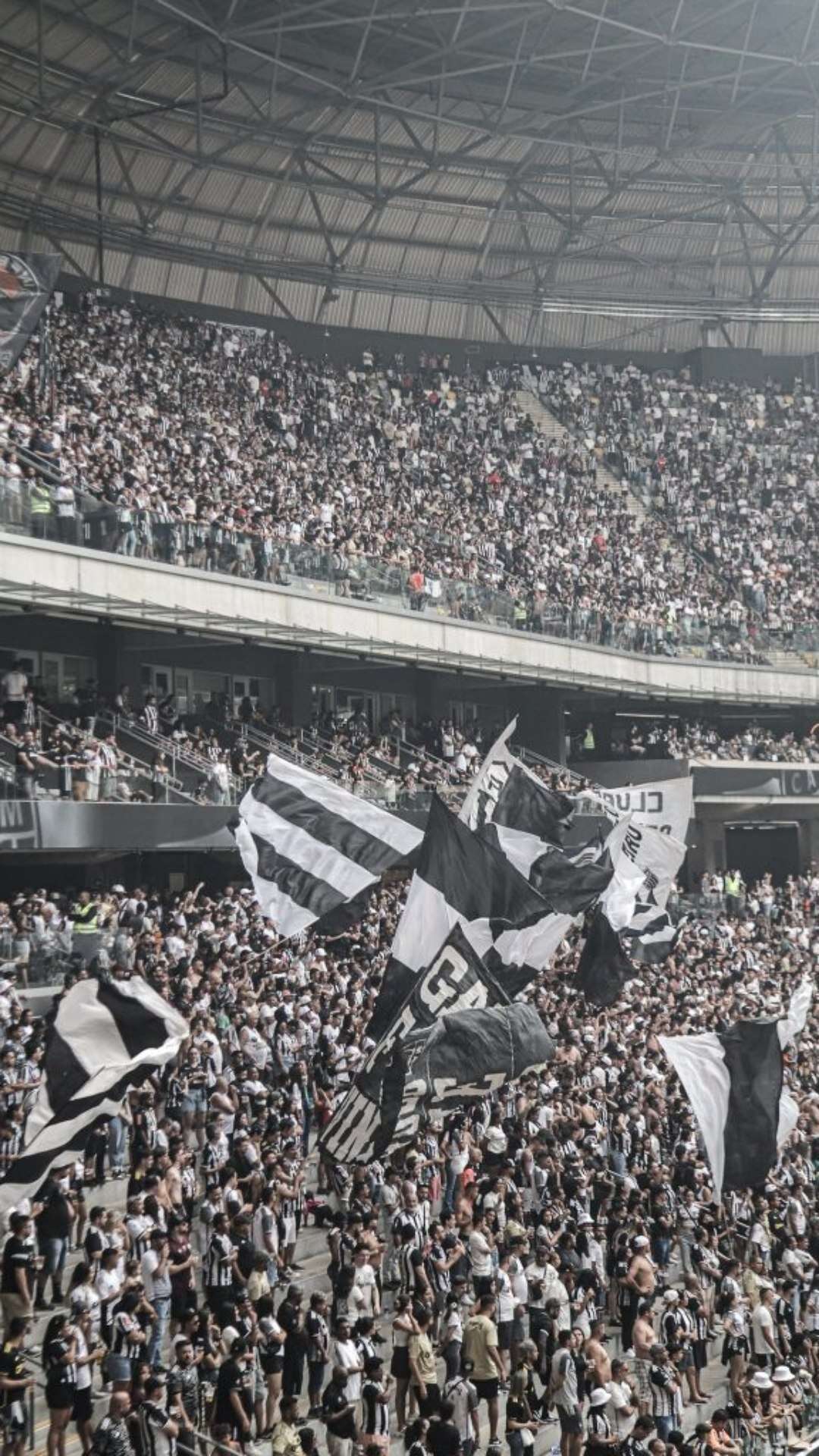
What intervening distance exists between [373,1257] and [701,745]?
1367 inches

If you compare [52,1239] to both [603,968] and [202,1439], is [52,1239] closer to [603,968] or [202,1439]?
[202,1439]

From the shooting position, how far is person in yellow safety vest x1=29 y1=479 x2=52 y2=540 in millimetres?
30266

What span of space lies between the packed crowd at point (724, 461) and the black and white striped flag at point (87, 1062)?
42331 millimetres

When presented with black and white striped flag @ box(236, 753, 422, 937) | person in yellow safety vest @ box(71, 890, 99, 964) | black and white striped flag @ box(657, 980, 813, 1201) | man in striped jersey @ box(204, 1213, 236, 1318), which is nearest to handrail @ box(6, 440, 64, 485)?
person in yellow safety vest @ box(71, 890, 99, 964)

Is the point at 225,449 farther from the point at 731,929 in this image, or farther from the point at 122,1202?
the point at 122,1202

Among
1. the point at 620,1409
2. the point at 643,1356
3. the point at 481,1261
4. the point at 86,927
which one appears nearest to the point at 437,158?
the point at 86,927

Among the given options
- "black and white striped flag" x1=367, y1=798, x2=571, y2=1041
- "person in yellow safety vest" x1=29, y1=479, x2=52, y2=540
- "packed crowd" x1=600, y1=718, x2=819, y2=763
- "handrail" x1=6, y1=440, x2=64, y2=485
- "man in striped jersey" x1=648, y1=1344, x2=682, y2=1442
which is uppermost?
"handrail" x1=6, y1=440, x2=64, y2=485

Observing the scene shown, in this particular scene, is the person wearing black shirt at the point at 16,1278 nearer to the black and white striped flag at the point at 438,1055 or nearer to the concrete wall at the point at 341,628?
the black and white striped flag at the point at 438,1055

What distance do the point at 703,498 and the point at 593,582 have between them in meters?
9.26

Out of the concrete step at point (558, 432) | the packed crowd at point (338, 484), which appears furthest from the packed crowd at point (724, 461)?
the packed crowd at point (338, 484)

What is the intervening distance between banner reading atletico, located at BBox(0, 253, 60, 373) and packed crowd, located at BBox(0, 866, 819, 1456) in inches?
462

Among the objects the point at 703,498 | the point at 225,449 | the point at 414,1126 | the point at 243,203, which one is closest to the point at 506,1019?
the point at 414,1126

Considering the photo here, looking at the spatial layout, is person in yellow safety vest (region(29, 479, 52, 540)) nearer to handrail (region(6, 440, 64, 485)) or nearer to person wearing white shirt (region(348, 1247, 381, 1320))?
handrail (region(6, 440, 64, 485))

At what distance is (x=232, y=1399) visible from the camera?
13.2 metres
